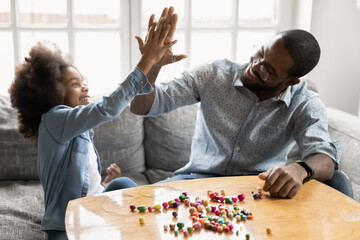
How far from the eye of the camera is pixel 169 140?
246 cm

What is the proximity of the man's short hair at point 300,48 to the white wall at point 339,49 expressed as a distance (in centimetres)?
108

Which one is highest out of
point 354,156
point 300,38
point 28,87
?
point 300,38

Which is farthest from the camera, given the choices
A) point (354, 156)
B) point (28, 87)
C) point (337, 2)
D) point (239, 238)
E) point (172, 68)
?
point (172, 68)

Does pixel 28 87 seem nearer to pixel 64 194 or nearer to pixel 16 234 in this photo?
pixel 64 194

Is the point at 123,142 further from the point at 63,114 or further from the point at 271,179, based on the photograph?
the point at 271,179

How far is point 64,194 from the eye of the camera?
63.2 inches

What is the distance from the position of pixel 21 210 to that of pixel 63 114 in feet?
2.08

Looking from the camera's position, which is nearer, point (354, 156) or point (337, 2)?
point (354, 156)

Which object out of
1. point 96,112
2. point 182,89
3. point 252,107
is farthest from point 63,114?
point 252,107

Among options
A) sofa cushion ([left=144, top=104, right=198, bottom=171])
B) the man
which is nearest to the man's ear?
the man

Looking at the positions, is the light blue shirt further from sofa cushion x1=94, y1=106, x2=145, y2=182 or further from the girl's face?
sofa cushion x1=94, y1=106, x2=145, y2=182

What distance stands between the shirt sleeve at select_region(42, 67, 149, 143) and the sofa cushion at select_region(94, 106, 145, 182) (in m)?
0.78

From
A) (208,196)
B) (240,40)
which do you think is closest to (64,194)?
(208,196)

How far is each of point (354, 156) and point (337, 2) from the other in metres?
1.11
